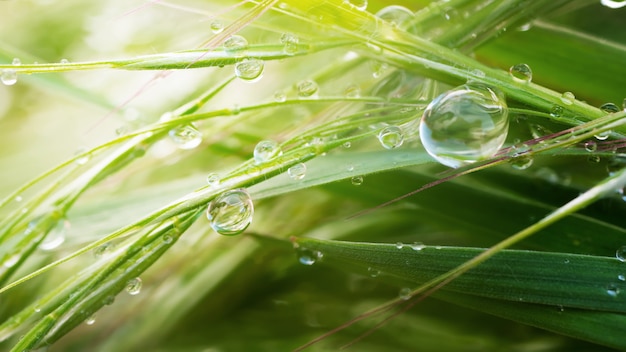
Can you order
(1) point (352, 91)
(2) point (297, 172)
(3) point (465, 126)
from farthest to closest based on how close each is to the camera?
1. (1) point (352, 91)
2. (2) point (297, 172)
3. (3) point (465, 126)

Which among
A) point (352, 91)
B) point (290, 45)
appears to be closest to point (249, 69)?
point (290, 45)

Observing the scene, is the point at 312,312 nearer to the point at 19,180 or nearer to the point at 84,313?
the point at 84,313

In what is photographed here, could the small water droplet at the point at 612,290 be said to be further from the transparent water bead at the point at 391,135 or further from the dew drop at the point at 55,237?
the dew drop at the point at 55,237

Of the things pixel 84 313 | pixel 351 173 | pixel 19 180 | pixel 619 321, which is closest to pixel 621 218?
pixel 619 321

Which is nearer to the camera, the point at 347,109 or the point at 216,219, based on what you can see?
the point at 216,219

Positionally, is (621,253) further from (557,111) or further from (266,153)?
(266,153)

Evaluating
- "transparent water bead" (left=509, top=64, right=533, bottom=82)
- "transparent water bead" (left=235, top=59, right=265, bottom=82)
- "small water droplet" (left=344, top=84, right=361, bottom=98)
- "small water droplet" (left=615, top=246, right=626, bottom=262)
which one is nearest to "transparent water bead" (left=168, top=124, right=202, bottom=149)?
"transparent water bead" (left=235, top=59, right=265, bottom=82)
